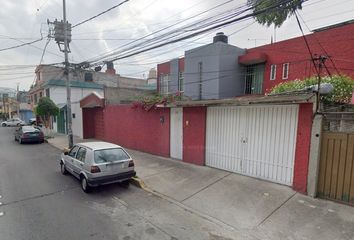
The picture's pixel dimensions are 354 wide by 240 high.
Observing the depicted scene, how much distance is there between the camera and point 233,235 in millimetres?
4305

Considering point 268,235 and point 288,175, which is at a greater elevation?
point 288,175

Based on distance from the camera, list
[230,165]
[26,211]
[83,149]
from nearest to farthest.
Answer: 1. [26,211]
2. [83,149]
3. [230,165]

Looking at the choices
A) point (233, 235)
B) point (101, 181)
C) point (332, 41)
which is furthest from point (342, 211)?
point (332, 41)

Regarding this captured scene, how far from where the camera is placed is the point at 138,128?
1209cm

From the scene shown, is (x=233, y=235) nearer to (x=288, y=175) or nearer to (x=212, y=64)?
(x=288, y=175)

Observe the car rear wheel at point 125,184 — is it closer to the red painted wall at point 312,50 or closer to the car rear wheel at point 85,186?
the car rear wheel at point 85,186

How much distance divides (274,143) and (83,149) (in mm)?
6106

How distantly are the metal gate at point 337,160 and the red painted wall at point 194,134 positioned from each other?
4.13 m

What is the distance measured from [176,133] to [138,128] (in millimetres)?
3095

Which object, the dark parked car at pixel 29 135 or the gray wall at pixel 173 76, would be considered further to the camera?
the gray wall at pixel 173 76

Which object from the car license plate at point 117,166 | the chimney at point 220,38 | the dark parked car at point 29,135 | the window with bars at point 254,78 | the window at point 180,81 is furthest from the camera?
the window at point 180,81

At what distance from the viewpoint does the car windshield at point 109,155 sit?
649 cm

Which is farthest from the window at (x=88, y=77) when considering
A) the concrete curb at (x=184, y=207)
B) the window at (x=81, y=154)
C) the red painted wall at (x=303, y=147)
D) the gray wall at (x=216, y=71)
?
the red painted wall at (x=303, y=147)

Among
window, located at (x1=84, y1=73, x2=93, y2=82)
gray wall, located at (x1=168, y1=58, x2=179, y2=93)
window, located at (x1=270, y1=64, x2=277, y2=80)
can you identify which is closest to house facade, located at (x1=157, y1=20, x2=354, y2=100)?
window, located at (x1=270, y1=64, x2=277, y2=80)
